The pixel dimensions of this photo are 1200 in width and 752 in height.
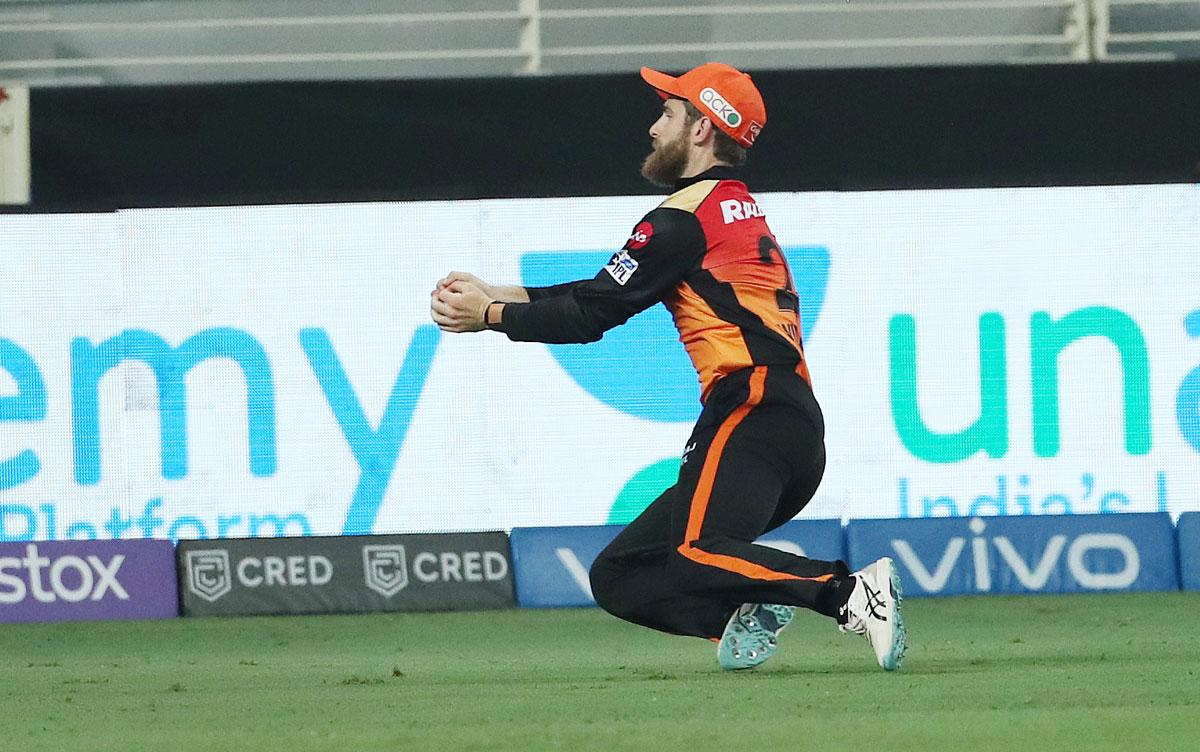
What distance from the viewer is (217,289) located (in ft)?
33.9

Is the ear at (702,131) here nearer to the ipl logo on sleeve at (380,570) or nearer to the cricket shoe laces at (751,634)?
the cricket shoe laces at (751,634)

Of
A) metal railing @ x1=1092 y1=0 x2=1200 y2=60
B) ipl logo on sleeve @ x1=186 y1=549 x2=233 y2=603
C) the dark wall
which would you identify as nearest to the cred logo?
ipl logo on sleeve @ x1=186 y1=549 x2=233 y2=603

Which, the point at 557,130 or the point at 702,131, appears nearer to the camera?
the point at 702,131

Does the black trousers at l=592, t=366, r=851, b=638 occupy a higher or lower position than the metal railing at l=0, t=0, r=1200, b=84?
lower

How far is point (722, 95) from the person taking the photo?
6.09 m

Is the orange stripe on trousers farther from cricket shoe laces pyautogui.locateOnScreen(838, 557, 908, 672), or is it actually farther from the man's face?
the man's face

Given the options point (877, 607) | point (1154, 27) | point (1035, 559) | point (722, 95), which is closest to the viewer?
point (877, 607)

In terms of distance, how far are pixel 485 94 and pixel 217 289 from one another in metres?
1.69

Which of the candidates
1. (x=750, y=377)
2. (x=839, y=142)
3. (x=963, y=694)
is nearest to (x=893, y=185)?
(x=839, y=142)

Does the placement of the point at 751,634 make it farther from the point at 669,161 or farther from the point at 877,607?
the point at 669,161

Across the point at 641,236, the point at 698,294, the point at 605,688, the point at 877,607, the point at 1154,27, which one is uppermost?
the point at 1154,27

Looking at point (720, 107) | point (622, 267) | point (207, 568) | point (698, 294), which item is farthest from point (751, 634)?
point (207, 568)

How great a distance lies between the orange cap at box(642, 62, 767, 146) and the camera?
6.08 meters

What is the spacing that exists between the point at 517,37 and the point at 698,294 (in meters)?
6.01
